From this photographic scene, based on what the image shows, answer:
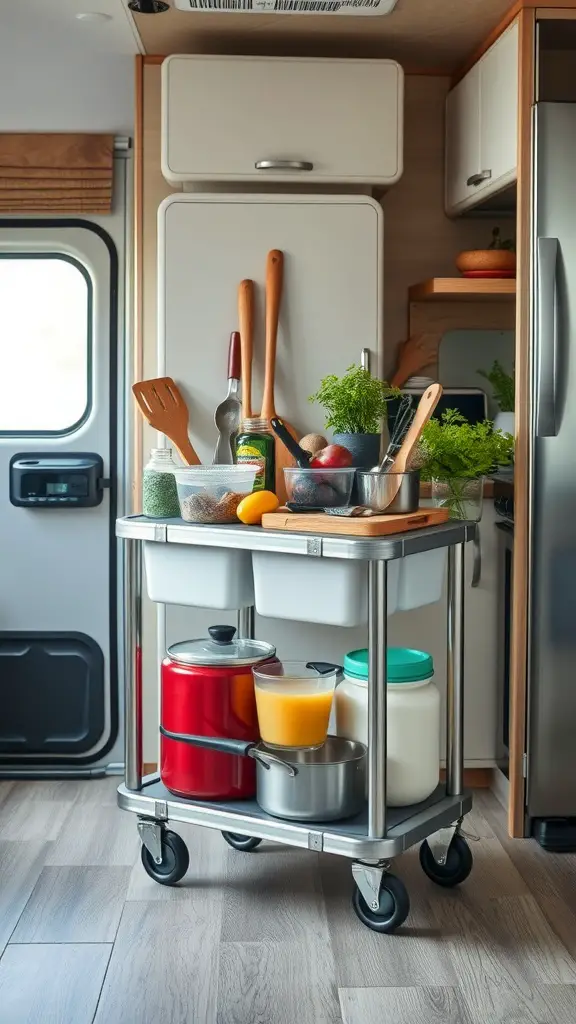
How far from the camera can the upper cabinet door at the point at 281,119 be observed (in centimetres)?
296

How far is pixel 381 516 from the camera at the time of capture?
239cm

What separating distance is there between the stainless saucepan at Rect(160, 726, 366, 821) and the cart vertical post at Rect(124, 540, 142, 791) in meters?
0.22

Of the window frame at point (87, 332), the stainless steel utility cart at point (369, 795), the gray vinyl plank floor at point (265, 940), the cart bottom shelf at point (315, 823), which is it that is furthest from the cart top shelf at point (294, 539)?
the window frame at point (87, 332)

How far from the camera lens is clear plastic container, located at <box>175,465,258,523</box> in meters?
2.53

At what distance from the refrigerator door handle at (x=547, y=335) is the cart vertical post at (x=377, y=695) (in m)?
0.73

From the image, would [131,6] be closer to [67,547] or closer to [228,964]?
[67,547]

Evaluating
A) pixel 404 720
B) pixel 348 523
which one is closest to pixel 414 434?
pixel 348 523

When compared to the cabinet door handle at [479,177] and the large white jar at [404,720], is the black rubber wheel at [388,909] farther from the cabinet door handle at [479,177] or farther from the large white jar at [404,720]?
the cabinet door handle at [479,177]

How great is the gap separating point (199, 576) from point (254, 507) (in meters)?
0.22

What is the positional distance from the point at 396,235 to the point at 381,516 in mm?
1337

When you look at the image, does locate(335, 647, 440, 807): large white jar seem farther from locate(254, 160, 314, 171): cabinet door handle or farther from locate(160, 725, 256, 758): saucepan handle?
locate(254, 160, 314, 171): cabinet door handle

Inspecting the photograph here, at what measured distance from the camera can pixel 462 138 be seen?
3.24m

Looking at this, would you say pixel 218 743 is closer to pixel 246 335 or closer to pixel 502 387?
pixel 246 335

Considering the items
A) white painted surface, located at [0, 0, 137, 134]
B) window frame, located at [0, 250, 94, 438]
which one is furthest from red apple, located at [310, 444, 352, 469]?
white painted surface, located at [0, 0, 137, 134]
